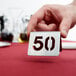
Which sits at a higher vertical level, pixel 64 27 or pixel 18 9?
pixel 18 9

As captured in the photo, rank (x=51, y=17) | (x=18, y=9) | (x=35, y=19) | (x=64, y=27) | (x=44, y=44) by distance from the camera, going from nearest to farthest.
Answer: (x=44, y=44) < (x=64, y=27) < (x=35, y=19) < (x=51, y=17) < (x=18, y=9)

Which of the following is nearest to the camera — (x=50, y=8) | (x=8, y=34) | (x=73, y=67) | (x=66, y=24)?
(x=73, y=67)

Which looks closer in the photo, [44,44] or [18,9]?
[44,44]

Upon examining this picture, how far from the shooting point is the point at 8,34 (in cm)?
186

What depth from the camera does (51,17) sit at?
122 cm

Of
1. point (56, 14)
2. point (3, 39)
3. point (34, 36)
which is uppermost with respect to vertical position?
point (56, 14)

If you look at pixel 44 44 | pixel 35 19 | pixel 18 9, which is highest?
pixel 18 9

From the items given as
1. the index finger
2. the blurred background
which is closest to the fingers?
the index finger

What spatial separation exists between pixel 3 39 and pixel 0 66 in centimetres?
119

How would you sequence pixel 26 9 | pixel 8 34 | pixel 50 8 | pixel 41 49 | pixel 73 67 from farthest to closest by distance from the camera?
pixel 26 9, pixel 8 34, pixel 50 8, pixel 41 49, pixel 73 67

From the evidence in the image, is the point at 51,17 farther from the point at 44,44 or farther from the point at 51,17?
the point at 44,44

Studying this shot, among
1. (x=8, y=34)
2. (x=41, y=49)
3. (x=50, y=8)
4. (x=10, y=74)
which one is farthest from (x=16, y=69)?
(x=8, y=34)

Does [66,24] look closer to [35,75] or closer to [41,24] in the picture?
[41,24]

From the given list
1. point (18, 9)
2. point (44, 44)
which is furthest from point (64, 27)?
point (18, 9)
